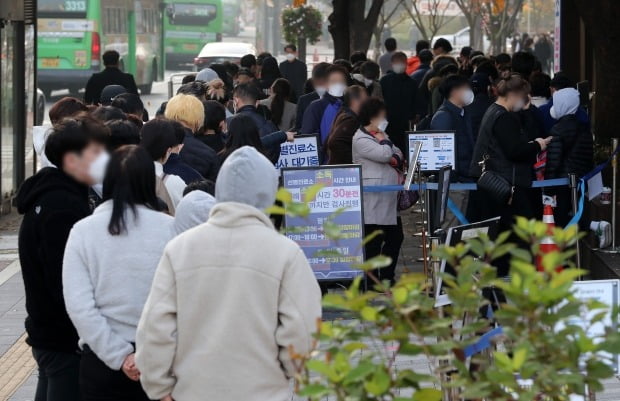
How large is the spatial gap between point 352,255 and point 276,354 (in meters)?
5.44

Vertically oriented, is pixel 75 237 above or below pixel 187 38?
below

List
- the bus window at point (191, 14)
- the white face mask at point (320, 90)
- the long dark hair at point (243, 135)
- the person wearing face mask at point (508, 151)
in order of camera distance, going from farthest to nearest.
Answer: the bus window at point (191, 14) < the white face mask at point (320, 90) < the person wearing face mask at point (508, 151) < the long dark hair at point (243, 135)

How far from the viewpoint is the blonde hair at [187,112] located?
354 inches

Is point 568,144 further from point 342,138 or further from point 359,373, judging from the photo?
point 359,373

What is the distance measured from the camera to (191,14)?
53875 mm

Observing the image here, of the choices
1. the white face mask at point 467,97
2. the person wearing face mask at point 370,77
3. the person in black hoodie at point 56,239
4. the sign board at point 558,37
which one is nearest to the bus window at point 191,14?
the sign board at point 558,37

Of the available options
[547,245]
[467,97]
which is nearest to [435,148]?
[467,97]

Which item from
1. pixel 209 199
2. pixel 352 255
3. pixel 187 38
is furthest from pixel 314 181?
pixel 187 38

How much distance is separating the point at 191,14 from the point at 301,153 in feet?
143

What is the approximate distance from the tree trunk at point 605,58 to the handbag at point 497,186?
4.22 m

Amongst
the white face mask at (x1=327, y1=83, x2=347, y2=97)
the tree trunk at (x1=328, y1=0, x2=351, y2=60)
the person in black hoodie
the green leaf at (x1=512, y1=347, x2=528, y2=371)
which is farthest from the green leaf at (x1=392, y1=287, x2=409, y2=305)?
the tree trunk at (x1=328, y1=0, x2=351, y2=60)

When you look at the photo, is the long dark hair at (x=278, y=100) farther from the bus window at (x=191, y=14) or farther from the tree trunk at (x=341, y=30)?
the bus window at (x=191, y=14)

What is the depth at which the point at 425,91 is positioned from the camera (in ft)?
60.6

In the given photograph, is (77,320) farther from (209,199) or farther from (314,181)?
(314,181)
